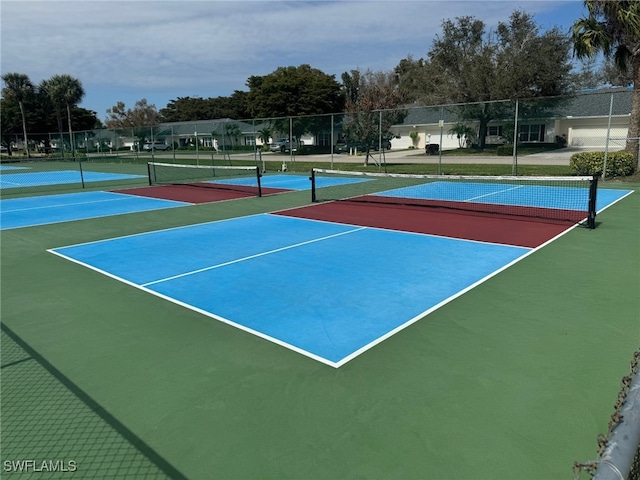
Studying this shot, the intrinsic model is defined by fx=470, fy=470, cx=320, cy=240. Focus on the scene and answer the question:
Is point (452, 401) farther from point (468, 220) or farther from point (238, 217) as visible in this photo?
point (238, 217)

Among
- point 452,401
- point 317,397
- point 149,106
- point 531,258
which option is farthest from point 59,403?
point 149,106

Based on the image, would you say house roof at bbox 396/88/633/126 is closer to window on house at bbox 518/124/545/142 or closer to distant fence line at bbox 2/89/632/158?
distant fence line at bbox 2/89/632/158

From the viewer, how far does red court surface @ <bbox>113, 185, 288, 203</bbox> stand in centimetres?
1719

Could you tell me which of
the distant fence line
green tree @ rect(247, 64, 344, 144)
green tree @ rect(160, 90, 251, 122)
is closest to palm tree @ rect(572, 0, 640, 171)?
the distant fence line

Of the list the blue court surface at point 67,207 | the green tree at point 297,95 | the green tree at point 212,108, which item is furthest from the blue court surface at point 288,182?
the green tree at point 212,108

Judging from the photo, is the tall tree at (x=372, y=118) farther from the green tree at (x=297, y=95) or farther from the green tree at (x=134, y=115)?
the green tree at (x=134, y=115)

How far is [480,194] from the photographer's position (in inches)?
669

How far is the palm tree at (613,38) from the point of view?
60.7 ft

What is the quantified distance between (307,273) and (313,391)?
3.58 meters

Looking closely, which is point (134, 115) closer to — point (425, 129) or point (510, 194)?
point (425, 129)

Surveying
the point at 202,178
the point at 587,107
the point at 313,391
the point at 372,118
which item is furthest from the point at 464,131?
the point at 313,391

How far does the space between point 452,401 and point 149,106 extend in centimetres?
10196

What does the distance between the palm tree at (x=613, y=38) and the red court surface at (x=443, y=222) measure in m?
12.0

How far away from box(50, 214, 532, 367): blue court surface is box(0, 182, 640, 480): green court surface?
0.28m
